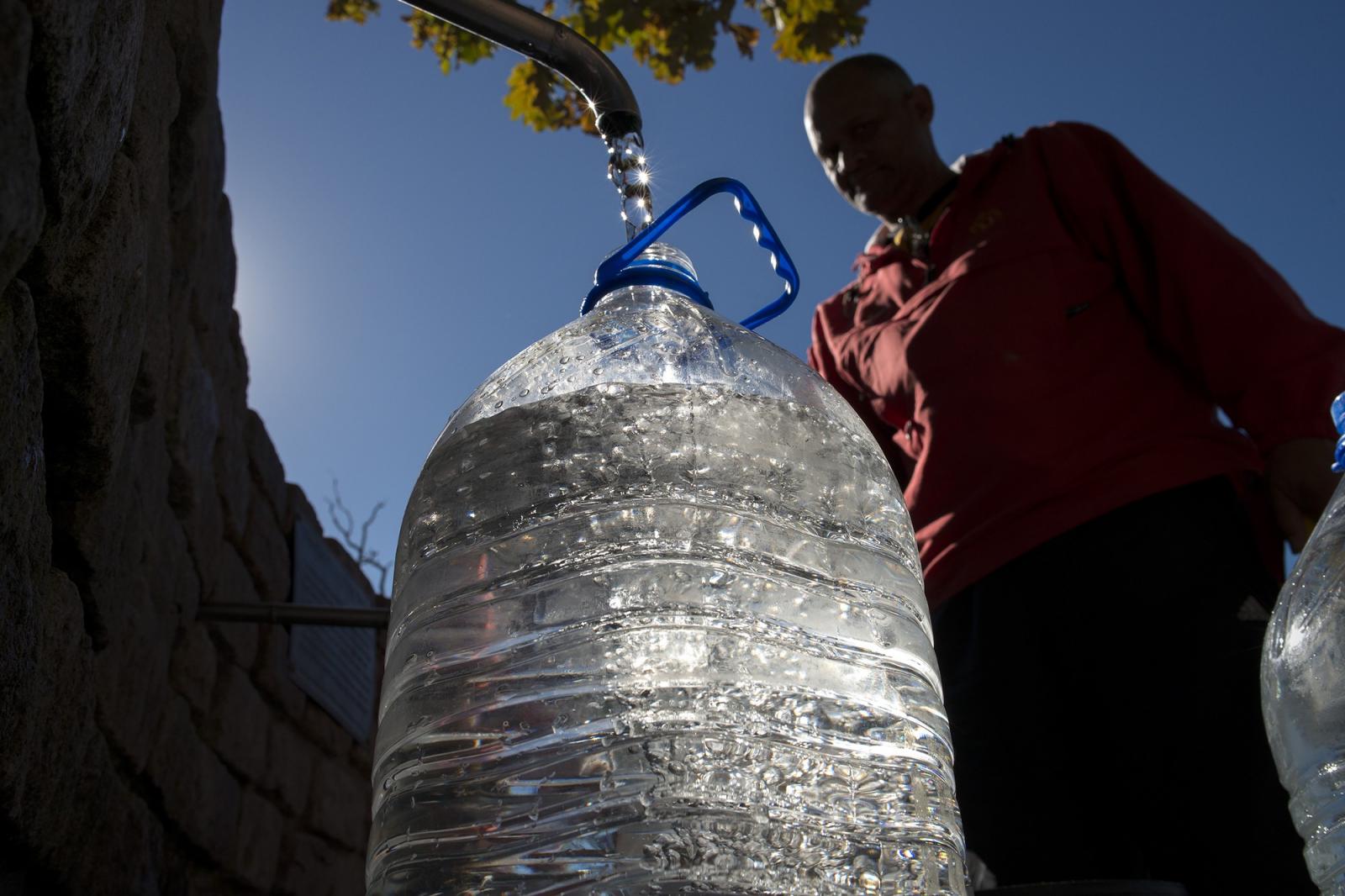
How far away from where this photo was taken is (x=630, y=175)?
3.44ft

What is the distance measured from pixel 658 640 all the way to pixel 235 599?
118 cm

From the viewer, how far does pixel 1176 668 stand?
1.39 meters

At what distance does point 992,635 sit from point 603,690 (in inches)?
34.9

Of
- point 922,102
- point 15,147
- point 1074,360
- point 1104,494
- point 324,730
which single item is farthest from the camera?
point 922,102

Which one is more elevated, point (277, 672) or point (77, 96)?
point (277, 672)

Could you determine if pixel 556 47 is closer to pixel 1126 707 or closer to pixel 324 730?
pixel 1126 707

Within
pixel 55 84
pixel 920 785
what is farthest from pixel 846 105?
pixel 55 84

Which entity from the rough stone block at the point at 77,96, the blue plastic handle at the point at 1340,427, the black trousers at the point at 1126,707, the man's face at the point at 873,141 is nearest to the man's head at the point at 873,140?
the man's face at the point at 873,141

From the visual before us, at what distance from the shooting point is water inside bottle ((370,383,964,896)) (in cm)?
77

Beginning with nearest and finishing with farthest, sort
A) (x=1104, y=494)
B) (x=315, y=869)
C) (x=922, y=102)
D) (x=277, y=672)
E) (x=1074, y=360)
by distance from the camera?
1. (x=1104, y=494)
2. (x=1074, y=360)
3. (x=277, y=672)
4. (x=315, y=869)
5. (x=922, y=102)

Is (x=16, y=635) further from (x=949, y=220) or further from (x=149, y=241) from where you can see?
(x=949, y=220)

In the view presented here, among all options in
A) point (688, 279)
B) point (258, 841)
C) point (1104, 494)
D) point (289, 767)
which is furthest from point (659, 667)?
point (289, 767)

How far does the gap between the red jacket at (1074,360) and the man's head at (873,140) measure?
298 millimetres

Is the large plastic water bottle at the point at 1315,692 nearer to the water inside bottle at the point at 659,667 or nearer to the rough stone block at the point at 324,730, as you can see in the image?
the water inside bottle at the point at 659,667
